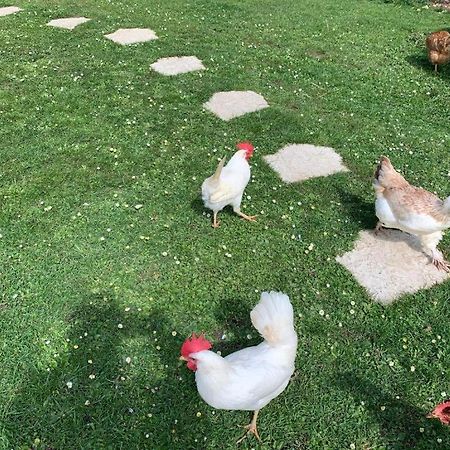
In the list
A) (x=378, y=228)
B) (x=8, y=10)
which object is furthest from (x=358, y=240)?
(x=8, y=10)

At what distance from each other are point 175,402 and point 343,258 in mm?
2202

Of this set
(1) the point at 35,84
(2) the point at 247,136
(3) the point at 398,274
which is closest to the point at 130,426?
(3) the point at 398,274

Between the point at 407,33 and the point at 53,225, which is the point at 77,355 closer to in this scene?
the point at 53,225

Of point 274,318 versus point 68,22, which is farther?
point 68,22

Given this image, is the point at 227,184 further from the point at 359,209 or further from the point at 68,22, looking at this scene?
the point at 68,22

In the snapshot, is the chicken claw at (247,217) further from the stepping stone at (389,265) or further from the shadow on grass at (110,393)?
the shadow on grass at (110,393)

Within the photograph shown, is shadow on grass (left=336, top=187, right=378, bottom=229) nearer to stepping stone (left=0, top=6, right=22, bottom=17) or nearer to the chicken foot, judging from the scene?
the chicken foot

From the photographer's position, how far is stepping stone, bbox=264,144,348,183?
578cm

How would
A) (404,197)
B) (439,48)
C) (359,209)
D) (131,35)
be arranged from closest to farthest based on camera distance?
(404,197) → (359,209) → (439,48) → (131,35)

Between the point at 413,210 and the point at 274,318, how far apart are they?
197 centimetres

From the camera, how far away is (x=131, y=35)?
9508 mm

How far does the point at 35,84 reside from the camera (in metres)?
7.71

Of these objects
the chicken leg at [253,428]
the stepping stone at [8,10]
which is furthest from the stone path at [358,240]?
the stepping stone at [8,10]

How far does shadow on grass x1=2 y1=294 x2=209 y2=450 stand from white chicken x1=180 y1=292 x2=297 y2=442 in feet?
1.98
